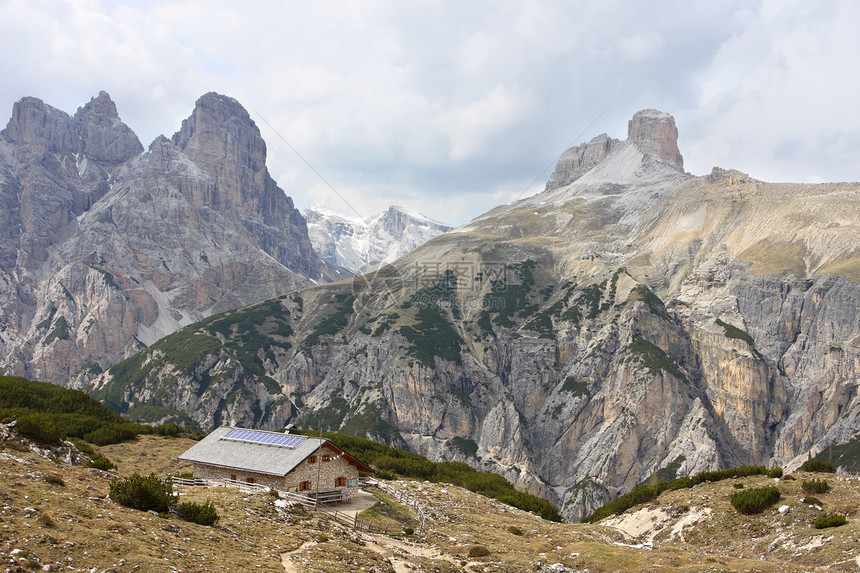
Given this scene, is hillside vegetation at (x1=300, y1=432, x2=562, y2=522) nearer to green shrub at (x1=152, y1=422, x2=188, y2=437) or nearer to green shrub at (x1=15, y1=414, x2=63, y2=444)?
green shrub at (x1=152, y1=422, x2=188, y2=437)

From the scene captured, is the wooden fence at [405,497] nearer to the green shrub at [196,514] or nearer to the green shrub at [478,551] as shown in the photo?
the green shrub at [478,551]

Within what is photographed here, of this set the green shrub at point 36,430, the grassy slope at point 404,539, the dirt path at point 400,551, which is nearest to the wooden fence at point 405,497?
the grassy slope at point 404,539

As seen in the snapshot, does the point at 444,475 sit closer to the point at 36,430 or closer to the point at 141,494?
the point at 36,430

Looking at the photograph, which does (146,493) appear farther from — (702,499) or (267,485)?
(702,499)

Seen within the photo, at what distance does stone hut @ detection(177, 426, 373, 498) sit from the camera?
4281 centimetres

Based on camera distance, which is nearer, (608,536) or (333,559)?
(333,559)

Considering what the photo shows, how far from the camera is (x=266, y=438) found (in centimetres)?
4756

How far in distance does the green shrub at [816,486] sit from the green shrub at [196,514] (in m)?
40.5

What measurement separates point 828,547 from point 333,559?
2808cm

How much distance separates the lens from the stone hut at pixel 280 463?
42.8 metres

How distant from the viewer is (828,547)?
34562 mm

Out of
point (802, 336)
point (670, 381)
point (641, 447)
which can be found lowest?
point (641, 447)

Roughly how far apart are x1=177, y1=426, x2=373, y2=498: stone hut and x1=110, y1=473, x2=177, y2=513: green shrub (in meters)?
13.0

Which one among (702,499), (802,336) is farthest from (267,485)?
(802,336)
